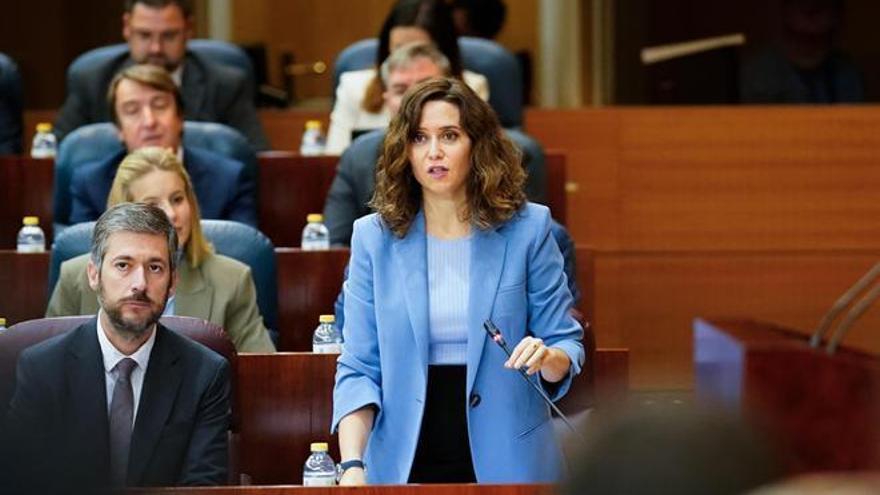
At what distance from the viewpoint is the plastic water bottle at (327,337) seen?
15.6 ft

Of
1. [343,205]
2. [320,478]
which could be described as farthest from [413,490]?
[343,205]

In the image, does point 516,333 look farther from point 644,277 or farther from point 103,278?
point 644,277

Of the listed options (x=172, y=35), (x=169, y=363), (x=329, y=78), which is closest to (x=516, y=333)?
(x=169, y=363)

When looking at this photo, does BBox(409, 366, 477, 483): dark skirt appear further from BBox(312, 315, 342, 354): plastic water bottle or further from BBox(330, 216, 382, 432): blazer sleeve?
BBox(312, 315, 342, 354): plastic water bottle

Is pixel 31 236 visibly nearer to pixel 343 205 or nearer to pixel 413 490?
pixel 343 205

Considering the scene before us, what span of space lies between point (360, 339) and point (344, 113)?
2.99m

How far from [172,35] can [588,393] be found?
284cm

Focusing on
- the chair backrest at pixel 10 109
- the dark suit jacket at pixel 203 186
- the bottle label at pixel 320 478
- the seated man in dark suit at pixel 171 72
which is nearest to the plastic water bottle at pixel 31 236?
the dark suit jacket at pixel 203 186

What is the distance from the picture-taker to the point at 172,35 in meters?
6.78

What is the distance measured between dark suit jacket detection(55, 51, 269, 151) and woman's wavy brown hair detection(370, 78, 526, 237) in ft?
9.51

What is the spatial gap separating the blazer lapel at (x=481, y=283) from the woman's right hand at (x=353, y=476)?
28 cm

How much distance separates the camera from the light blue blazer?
375 cm

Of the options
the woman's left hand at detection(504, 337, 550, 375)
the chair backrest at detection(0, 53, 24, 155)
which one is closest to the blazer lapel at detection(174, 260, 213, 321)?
the woman's left hand at detection(504, 337, 550, 375)

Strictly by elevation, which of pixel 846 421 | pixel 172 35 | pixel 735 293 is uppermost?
pixel 172 35
